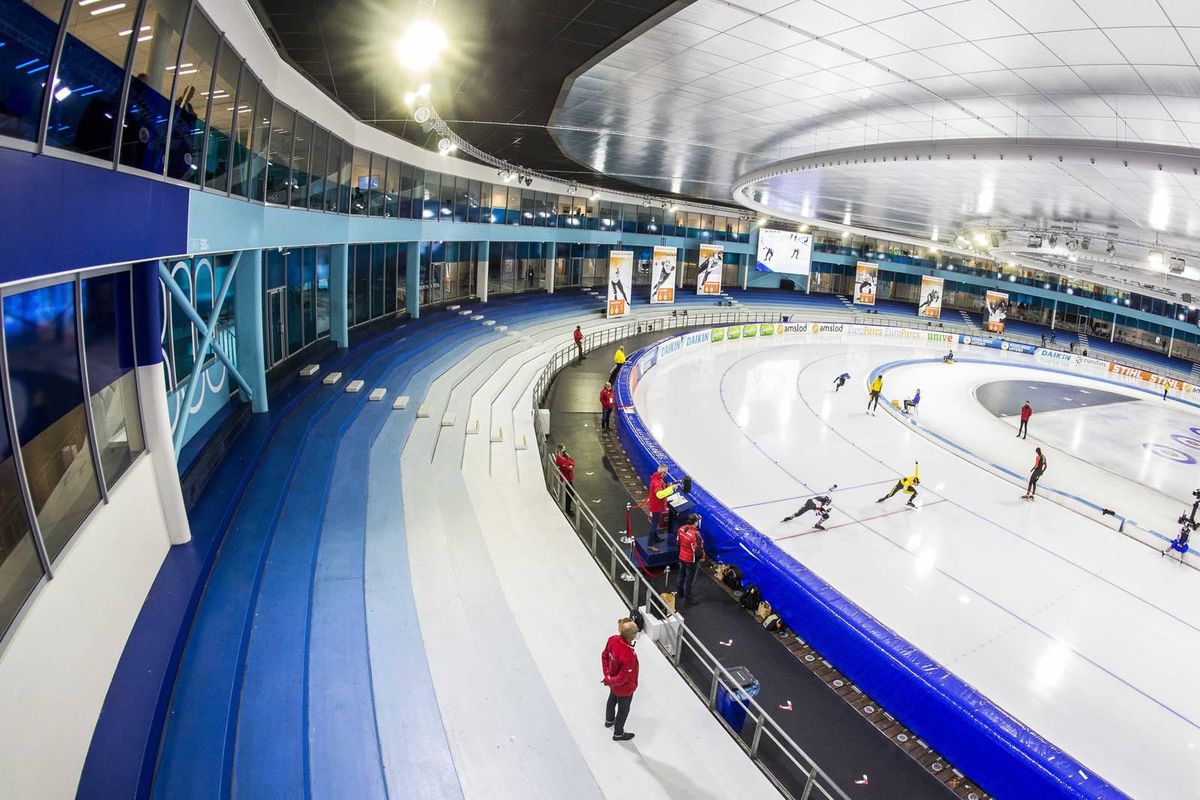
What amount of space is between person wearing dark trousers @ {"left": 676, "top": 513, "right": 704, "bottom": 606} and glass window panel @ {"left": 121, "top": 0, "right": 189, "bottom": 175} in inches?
258

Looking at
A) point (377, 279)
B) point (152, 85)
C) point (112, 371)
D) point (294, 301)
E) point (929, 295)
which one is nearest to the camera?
point (152, 85)

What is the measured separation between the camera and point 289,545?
6.59 meters

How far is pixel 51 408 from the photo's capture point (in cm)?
383

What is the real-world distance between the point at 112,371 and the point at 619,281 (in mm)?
20420

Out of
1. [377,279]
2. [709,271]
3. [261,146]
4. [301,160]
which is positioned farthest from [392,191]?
[709,271]

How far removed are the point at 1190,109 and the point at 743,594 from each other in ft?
28.0

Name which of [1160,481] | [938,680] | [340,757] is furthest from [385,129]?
[1160,481]

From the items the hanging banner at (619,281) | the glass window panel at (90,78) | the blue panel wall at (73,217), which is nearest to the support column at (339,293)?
the hanging banner at (619,281)

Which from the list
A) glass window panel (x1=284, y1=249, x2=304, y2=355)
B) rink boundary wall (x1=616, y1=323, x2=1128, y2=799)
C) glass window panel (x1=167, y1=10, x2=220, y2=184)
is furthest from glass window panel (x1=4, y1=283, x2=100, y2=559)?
glass window panel (x1=284, y1=249, x2=304, y2=355)

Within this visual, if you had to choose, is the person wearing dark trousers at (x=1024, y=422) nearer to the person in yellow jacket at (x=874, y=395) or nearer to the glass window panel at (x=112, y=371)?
the person in yellow jacket at (x=874, y=395)

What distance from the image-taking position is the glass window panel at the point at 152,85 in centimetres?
446

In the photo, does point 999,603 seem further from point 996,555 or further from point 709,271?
point 709,271

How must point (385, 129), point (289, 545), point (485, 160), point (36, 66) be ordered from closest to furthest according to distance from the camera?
1. point (36, 66)
2. point (289, 545)
3. point (385, 129)
4. point (485, 160)

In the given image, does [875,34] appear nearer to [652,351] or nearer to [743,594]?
[743,594]
